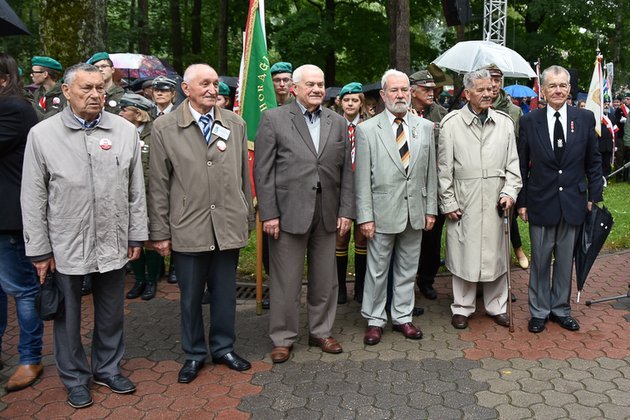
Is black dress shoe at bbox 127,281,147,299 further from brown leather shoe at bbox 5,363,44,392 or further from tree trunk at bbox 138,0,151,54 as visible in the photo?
tree trunk at bbox 138,0,151,54

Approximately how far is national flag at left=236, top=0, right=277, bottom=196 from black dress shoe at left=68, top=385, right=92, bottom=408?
226cm

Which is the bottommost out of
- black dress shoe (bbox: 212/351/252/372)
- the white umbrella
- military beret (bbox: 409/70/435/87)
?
black dress shoe (bbox: 212/351/252/372)

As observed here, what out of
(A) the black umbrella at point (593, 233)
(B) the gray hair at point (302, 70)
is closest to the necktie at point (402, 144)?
(B) the gray hair at point (302, 70)

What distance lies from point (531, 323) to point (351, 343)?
1.55 meters

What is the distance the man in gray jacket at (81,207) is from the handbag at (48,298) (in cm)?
5

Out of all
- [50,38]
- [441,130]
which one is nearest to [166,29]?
[50,38]

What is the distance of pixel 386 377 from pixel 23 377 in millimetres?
2519

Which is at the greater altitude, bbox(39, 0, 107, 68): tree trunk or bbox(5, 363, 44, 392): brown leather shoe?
bbox(39, 0, 107, 68): tree trunk

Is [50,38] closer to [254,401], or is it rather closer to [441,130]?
[441,130]

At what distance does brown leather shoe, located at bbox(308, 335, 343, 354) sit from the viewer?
479 cm

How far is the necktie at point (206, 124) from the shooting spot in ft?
14.0

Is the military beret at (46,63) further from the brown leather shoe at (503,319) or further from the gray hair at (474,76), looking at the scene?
the brown leather shoe at (503,319)

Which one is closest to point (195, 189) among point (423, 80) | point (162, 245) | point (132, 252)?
point (162, 245)

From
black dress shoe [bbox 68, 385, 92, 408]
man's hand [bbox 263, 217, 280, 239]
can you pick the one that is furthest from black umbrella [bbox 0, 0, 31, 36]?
black dress shoe [bbox 68, 385, 92, 408]
